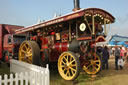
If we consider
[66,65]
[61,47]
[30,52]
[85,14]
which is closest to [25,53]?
[30,52]

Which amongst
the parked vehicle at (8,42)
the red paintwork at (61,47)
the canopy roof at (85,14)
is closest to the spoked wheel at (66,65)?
the red paintwork at (61,47)

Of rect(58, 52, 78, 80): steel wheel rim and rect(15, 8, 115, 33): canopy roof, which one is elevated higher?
rect(15, 8, 115, 33): canopy roof

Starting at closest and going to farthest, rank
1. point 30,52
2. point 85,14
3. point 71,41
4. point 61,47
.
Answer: point 85,14, point 71,41, point 61,47, point 30,52

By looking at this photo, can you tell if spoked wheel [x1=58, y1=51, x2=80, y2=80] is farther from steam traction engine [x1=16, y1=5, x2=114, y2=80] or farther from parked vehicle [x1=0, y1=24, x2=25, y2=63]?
parked vehicle [x1=0, y1=24, x2=25, y2=63]

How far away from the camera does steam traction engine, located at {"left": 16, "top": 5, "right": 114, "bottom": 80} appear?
4.38 meters

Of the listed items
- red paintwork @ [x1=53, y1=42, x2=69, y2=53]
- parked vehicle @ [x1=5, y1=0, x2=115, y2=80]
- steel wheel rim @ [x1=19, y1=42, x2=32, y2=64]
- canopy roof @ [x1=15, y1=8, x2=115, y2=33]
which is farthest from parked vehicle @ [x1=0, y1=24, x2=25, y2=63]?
red paintwork @ [x1=53, y1=42, x2=69, y2=53]

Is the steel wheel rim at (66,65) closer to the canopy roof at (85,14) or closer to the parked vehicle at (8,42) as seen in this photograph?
the canopy roof at (85,14)

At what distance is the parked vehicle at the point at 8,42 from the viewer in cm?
774

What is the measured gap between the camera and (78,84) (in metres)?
4.35

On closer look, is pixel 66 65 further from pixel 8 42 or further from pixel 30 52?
pixel 8 42

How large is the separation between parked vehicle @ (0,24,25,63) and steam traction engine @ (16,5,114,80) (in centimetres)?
165

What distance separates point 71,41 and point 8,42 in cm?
489

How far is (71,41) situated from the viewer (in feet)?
16.3

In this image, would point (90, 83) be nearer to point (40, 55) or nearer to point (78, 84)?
point (78, 84)
